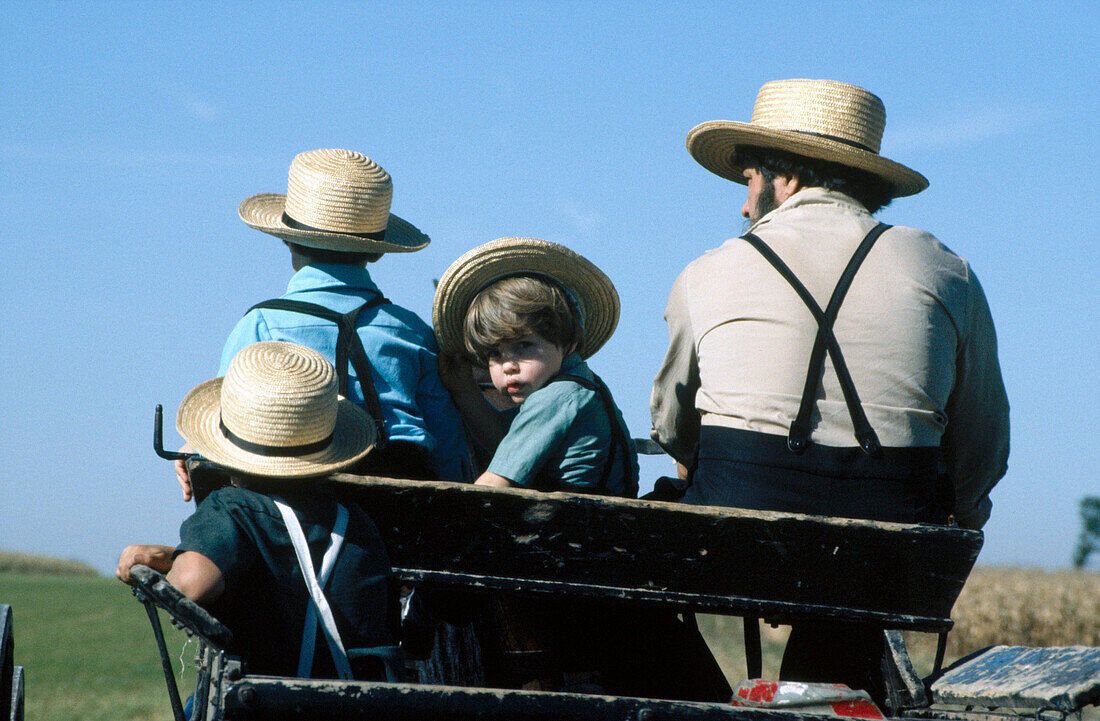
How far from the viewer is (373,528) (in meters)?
2.88

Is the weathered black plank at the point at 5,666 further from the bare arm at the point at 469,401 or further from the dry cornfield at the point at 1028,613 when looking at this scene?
the dry cornfield at the point at 1028,613

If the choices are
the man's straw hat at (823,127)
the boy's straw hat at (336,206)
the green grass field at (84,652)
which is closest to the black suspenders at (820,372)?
the man's straw hat at (823,127)

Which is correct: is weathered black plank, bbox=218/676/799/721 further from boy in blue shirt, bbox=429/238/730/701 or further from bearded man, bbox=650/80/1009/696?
bearded man, bbox=650/80/1009/696

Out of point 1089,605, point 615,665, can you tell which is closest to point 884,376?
point 615,665

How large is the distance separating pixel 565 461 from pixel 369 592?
89 cm

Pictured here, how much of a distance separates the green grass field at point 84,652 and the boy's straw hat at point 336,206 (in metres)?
9.19

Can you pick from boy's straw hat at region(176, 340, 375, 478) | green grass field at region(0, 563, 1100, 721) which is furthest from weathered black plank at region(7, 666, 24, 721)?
green grass field at region(0, 563, 1100, 721)

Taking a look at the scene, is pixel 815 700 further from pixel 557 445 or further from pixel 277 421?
pixel 277 421

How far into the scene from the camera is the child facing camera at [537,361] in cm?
348

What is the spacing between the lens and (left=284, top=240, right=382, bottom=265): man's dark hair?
4.47 m

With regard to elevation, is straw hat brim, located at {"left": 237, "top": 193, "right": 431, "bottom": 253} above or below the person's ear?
below

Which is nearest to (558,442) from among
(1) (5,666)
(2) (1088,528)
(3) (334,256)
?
(3) (334,256)

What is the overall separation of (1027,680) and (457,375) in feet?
7.42

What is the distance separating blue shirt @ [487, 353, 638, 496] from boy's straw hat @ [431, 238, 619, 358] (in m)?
0.47
